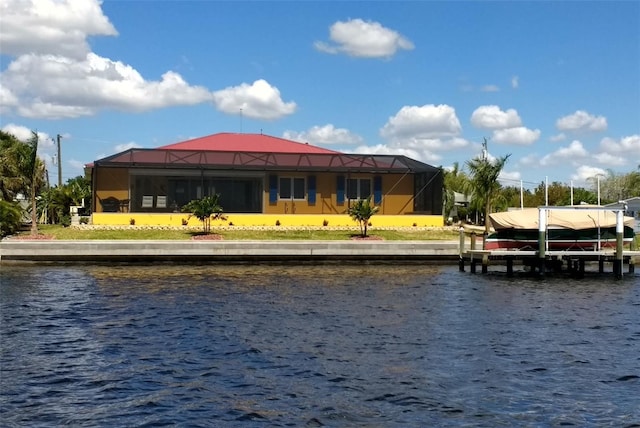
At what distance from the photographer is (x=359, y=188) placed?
172 ft

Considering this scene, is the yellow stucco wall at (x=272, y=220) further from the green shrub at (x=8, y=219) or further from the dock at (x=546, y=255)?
the dock at (x=546, y=255)

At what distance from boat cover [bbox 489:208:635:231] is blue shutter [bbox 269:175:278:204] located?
19.0 metres

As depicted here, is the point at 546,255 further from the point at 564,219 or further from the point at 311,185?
the point at 311,185

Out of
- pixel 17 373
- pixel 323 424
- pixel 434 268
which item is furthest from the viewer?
pixel 434 268

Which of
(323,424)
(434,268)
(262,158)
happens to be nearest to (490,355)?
(323,424)

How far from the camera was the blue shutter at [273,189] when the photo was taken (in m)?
51.4

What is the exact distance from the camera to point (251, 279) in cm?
3130

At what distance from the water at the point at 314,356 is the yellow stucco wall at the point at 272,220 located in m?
18.9

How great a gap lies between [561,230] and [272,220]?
65.6 ft

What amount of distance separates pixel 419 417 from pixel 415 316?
9985 mm

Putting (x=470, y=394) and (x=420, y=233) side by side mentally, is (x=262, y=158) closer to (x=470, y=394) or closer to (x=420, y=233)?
(x=420, y=233)

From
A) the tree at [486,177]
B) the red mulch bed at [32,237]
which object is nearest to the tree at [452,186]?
the tree at [486,177]

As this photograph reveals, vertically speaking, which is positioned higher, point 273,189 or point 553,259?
point 273,189

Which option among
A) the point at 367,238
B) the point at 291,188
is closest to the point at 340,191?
the point at 291,188
